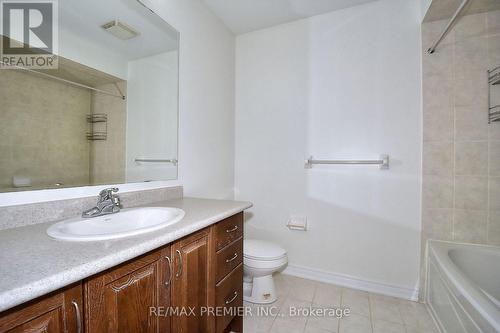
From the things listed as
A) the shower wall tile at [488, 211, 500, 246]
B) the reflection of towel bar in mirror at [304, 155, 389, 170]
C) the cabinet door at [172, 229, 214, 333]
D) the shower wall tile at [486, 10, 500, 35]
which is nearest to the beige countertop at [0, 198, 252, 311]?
the cabinet door at [172, 229, 214, 333]

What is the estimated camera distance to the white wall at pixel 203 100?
164cm

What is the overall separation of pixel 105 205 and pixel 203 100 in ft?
3.78

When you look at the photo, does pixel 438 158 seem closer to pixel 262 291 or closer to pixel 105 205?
pixel 262 291

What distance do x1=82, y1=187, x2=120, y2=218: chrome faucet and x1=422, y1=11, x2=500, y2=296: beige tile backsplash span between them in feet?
6.87

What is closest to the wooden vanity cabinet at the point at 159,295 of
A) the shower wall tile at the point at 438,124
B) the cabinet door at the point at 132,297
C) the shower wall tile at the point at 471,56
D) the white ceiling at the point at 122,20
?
the cabinet door at the point at 132,297

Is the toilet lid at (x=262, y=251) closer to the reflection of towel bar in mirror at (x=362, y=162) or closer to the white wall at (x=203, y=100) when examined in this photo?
the white wall at (x=203, y=100)

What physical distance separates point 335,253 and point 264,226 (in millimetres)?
691

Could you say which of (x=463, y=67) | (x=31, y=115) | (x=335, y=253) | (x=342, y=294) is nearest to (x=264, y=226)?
(x=335, y=253)

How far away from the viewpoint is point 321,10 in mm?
1954

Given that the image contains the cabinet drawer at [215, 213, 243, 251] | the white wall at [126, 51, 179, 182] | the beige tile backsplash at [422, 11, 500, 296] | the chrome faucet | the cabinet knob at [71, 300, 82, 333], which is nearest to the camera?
the cabinet knob at [71, 300, 82, 333]

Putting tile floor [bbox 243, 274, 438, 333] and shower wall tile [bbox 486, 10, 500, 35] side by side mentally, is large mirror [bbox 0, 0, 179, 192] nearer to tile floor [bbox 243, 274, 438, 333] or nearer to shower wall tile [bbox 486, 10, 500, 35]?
tile floor [bbox 243, 274, 438, 333]

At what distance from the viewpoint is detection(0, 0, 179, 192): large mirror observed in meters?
0.89

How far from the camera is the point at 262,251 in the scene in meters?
1.72

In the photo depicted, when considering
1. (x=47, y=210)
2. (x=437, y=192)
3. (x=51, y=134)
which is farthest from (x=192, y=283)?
(x=437, y=192)
